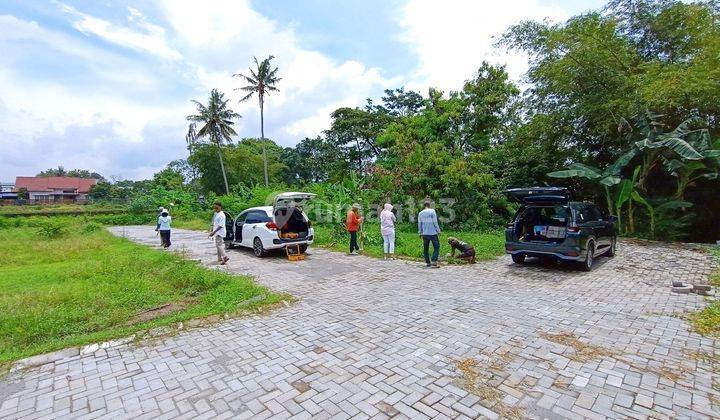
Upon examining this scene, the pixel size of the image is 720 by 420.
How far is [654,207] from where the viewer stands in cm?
1345

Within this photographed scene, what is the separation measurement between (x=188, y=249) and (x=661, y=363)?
44.6 feet

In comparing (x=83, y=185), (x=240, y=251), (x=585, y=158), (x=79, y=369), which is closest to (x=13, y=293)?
(x=79, y=369)

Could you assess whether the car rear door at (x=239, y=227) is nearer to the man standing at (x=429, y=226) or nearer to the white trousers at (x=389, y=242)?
the white trousers at (x=389, y=242)

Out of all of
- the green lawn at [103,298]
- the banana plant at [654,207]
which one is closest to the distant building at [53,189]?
the green lawn at [103,298]

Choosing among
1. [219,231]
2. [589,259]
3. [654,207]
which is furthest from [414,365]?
[654,207]

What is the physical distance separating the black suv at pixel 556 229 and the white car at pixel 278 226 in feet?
19.3

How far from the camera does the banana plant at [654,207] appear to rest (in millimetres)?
12493

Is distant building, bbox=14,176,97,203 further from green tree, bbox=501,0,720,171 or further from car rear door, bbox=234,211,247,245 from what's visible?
green tree, bbox=501,0,720,171

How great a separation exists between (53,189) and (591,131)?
252 feet

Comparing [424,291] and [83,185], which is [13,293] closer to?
[424,291]

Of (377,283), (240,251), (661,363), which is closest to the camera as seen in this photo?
(661,363)

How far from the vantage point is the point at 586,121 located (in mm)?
15164

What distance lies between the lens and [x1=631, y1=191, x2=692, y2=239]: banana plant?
492 inches

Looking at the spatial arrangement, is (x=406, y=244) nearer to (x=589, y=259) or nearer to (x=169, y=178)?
(x=589, y=259)
